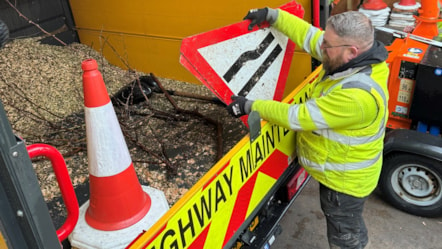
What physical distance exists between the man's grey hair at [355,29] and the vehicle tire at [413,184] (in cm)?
148

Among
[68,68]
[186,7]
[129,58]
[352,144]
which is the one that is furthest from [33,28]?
[352,144]

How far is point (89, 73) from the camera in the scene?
1.58 m

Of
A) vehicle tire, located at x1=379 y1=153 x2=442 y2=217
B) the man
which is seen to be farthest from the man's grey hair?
vehicle tire, located at x1=379 y1=153 x2=442 y2=217

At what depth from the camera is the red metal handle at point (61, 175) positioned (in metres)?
1.13

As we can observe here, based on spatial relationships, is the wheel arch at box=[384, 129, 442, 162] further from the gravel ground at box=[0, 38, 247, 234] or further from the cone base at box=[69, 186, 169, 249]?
the cone base at box=[69, 186, 169, 249]

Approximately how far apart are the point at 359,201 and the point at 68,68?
323cm

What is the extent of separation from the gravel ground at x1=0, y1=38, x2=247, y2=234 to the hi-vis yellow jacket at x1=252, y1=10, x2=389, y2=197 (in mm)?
646

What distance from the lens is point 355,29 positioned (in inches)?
75.9

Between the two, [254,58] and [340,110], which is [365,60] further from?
[254,58]

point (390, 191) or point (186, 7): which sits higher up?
point (186, 7)

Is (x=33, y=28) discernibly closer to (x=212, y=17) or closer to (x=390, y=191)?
(x=212, y=17)

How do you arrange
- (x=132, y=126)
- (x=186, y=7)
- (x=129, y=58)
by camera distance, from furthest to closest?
(x=129, y=58), (x=186, y=7), (x=132, y=126)

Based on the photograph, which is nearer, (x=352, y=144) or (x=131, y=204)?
(x=131, y=204)

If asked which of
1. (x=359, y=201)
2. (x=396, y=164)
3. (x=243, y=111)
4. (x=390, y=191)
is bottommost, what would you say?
(x=390, y=191)
